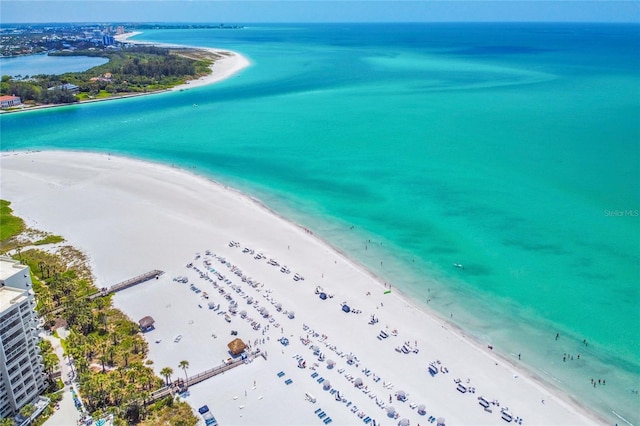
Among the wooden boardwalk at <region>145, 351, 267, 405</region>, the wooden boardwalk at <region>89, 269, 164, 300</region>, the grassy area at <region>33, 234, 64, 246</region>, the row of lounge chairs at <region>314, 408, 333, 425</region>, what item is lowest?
the grassy area at <region>33, 234, 64, 246</region>

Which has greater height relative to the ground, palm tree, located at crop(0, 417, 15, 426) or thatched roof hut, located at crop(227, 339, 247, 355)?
palm tree, located at crop(0, 417, 15, 426)

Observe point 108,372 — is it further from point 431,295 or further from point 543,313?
point 543,313

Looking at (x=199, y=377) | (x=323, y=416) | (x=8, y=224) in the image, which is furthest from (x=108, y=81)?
(x=323, y=416)

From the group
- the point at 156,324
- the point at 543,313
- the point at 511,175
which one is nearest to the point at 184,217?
the point at 156,324

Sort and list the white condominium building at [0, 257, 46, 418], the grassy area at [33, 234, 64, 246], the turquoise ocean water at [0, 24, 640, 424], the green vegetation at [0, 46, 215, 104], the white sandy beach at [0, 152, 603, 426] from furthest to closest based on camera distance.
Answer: the green vegetation at [0, 46, 215, 104] → the grassy area at [33, 234, 64, 246] → the turquoise ocean water at [0, 24, 640, 424] → the white sandy beach at [0, 152, 603, 426] → the white condominium building at [0, 257, 46, 418]

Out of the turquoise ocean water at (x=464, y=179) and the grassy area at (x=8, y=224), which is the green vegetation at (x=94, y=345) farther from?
the turquoise ocean water at (x=464, y=179)

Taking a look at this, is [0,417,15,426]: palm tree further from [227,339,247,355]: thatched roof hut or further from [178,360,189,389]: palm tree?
[227,339,247,355]: thatched roof hut

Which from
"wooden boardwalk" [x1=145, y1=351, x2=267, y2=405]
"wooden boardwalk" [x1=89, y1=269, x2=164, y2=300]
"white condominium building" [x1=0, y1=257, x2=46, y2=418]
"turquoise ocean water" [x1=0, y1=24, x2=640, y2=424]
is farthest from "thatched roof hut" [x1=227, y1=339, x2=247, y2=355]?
"turquoise ocean water" [x1=0, y1=24, x2=640, y2=424]
